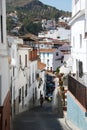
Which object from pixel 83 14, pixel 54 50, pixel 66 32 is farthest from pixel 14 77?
pixel 66 32

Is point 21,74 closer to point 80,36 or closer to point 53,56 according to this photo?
point 80,36

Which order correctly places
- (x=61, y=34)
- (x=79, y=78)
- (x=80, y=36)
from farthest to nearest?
(x=61, y=34) < (x=80, y=36) < (x=79, y=78)

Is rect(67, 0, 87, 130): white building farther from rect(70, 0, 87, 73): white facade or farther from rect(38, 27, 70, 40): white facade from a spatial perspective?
rect(38, 27, 70, 40): white facade

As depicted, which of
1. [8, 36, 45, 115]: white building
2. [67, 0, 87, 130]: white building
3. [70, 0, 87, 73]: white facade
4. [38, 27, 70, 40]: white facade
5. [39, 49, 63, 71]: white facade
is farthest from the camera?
[38, 27, 70, 40]: white facade

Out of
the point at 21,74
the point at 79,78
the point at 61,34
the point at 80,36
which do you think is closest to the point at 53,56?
the point at 61,34

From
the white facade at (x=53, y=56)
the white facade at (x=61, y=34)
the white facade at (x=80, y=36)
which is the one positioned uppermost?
the white facade at (x=61, y=34)

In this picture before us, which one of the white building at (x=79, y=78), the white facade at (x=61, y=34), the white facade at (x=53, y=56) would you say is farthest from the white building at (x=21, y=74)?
the white facade at (x=61, y=34)

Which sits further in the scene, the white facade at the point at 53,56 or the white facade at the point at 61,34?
the white facade at the point at 61,34

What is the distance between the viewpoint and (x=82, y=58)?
2786cm

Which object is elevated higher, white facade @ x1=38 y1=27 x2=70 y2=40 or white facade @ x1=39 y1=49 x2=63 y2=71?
white facade @ x1=38 y1=27 x2=70 y2=40

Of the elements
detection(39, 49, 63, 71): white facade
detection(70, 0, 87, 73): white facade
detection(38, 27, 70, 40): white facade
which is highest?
detection(38, 27, 70, 40): white facade

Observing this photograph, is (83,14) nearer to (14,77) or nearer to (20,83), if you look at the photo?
(14,77)

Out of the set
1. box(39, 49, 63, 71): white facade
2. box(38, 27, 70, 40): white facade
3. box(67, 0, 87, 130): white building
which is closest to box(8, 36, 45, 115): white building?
box(67, 0, 87, 130): white building

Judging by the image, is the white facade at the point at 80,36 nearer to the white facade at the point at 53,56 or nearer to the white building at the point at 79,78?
the white building at the point at 79,78
